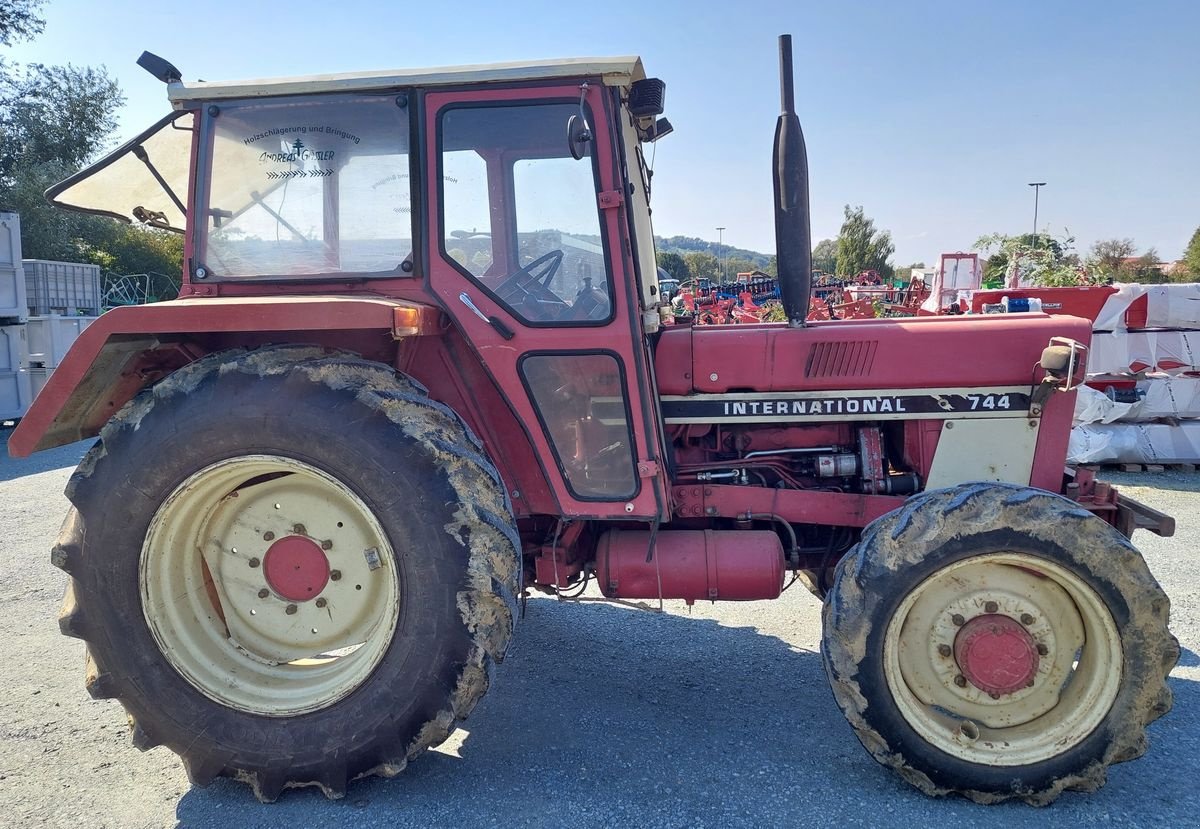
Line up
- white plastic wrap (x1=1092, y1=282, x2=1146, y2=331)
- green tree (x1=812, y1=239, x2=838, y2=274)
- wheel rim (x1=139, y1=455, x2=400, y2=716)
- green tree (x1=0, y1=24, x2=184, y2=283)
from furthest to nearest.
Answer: green tree (x1=812, y1=239, x2=838, y2=274), green tree (x1=0, y1=24, x2=184, y2=283), white plastic wrap (x1=1092, y1=282, x2=1146, y2=331), wheel rim (x1=139, y1=455, x2=400, y2=716)

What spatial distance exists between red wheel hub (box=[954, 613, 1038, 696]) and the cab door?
114 cm

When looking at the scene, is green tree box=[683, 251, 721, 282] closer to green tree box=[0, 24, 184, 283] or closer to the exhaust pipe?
green tree box=[0, 24, 184, 283]

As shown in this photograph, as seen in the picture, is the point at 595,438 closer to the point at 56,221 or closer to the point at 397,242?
the point at 397,242

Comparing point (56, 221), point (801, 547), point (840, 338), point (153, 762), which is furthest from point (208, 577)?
point (56, 221)

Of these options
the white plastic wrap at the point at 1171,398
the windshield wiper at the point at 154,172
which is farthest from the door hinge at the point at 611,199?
the white plastic wrap at the point at 1171,398

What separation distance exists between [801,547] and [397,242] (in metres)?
2.03

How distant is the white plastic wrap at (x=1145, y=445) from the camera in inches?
313

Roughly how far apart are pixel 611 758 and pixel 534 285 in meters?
1.73

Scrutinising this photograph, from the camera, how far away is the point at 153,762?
2936 mm

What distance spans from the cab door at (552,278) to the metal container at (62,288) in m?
11.6

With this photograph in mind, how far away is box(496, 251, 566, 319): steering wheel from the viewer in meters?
2.96

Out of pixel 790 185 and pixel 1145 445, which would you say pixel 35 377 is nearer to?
pixel 790 185

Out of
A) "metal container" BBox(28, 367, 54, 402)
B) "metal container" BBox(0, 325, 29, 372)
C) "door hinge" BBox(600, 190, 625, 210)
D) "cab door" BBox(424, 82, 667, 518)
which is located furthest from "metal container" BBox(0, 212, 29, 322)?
"door hinge" BBox(600, 190, 625, 210)

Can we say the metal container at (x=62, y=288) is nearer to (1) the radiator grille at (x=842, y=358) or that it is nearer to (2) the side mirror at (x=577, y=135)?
(2) the side mirror at (x=577, y=135)
